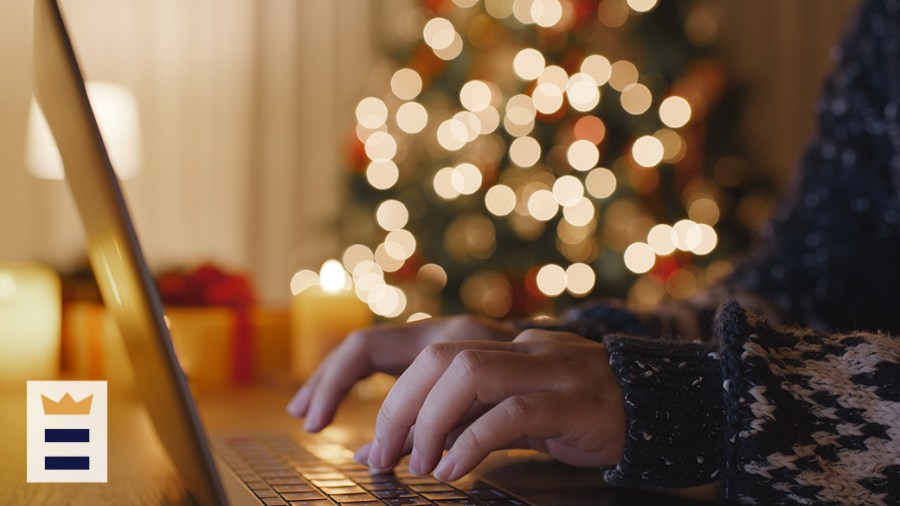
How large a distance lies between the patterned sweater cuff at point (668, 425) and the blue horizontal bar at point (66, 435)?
0.26 metres

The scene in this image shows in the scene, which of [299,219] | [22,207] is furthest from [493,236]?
[22,207]

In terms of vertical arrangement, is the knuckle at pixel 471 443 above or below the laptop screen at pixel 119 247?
below

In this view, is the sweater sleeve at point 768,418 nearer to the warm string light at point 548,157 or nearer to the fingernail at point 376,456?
the fingernail at point 376,456

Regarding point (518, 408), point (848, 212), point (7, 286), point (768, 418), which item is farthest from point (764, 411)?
point (7, 286)

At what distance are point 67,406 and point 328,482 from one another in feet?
0.46

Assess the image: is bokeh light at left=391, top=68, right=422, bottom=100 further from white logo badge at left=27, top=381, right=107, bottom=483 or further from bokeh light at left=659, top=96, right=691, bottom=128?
white logo badge at left=27, top=381, right=107, bottom=483

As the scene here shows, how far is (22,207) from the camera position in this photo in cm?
291

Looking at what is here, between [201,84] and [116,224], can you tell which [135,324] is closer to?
[116,224]

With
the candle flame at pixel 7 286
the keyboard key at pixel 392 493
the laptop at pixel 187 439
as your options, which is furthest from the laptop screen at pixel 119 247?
the candle flame at pixel 7 286

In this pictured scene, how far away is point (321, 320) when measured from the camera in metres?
0.99

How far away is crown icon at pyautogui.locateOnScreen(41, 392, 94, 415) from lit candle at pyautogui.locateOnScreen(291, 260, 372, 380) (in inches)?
20.6

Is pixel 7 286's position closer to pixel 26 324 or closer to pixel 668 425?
pixel 26 324

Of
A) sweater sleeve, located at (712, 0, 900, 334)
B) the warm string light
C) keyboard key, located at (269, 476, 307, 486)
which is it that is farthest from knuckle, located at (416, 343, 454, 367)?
the warm string light

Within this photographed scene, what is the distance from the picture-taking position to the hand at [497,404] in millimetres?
428
